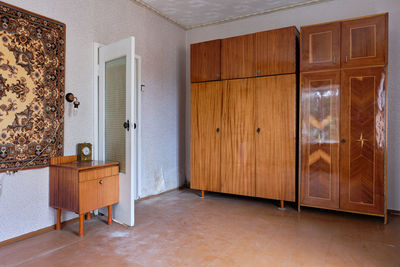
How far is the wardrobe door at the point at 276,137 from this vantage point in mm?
3371

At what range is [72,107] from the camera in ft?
9.52

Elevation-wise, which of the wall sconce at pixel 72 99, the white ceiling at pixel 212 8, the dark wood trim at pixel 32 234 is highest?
the white ceiling at pixel 212 8

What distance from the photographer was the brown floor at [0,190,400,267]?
213 centimetres

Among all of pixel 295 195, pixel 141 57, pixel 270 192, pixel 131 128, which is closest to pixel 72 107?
pixel 131 128

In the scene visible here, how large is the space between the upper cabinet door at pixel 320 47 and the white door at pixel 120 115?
205cm

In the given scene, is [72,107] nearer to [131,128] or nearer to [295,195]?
[131,128]

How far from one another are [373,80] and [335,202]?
4.72 ft

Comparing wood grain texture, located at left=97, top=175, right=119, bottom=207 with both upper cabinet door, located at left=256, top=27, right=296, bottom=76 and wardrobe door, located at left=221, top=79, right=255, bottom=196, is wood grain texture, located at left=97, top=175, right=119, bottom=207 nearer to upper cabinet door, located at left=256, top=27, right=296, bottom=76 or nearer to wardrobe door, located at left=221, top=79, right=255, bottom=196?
wardrobe door, located at left=221, top=79, right=255, bottom=196

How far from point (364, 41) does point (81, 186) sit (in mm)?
3332

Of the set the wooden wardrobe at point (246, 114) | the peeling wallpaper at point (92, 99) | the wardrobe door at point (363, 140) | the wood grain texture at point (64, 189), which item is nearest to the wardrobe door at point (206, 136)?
the wooden wardrobe at point (246, 114)

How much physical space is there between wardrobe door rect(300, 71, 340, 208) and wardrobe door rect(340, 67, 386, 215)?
0.08 metres

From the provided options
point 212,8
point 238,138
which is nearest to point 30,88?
point 238,138

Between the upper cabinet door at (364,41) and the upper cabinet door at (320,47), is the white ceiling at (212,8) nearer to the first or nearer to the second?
the upper cabinet door at (320,47)

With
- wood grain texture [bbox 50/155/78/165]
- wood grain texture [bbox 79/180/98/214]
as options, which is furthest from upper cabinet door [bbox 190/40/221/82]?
wood grain texture [bbox 79/180/98/214]
